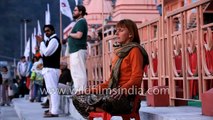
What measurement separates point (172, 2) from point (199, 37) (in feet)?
31.3

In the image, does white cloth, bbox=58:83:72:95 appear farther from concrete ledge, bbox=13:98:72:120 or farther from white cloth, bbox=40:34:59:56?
white cloth, bbox=40:34:59:56

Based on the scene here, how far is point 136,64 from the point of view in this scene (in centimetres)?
420

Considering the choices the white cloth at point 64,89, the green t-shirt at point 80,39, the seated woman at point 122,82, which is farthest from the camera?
the white cloth at point 64,89

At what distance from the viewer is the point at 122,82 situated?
14.3 ft

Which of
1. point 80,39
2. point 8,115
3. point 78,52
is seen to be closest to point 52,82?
point 78,52

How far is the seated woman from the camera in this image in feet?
13.7

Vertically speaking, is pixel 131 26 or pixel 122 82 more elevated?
pixel 131 26

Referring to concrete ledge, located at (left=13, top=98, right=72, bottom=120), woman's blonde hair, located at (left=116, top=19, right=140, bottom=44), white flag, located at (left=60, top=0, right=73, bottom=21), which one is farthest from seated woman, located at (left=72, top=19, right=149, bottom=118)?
white flag, located at (left=60, top=0, right=73, bottom=21)

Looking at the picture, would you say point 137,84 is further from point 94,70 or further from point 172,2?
point 172,2

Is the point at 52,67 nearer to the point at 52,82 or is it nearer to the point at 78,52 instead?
the point at 52,82

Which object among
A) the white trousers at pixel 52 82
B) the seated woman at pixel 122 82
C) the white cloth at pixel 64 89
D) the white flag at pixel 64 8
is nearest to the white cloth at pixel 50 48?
the white trousers at pixel 52 82

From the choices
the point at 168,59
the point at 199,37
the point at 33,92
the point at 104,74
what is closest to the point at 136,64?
the point at 199,37

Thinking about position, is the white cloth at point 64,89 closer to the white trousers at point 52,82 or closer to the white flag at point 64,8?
the white trousers at point 52,82

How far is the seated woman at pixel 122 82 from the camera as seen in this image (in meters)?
4.18
